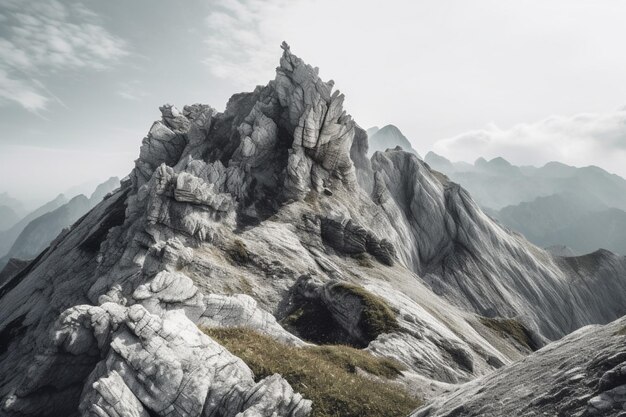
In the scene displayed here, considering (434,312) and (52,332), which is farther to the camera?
(434,312)

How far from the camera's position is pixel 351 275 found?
52.4m

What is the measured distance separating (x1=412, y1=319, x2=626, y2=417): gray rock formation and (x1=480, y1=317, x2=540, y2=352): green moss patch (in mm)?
51612

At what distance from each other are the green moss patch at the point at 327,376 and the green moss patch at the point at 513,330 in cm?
4963

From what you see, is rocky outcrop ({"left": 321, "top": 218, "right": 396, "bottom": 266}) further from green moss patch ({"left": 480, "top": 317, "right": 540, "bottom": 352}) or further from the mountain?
green moss patch ({"left": 480, "top": 317, "right": 540, "bottom": 352})

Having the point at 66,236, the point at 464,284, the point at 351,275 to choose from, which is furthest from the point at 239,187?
the point at 464,284

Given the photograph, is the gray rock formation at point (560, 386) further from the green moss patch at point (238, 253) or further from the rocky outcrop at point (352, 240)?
the rocky outcrop at point (352, 240)

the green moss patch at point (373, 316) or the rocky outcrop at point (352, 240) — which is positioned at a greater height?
the rocky outcrop at point (352, 240)

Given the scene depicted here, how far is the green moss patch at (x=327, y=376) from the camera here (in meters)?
15.9

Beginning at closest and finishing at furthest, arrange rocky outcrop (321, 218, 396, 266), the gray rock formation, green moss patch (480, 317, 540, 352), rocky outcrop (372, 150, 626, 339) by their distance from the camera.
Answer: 1. the gray rock formation
2. rocky outcrop (321, 218, 396, 266)
3. green moss patch (480, 317, 540, 352)
4. rocky outcrop (372, 150, 626, 339)

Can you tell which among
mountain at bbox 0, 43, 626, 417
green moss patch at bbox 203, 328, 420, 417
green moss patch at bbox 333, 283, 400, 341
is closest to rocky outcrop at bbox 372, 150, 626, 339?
mountain at bbox 0, 43, 626, 417

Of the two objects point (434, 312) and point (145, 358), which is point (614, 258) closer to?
point (434, 312)

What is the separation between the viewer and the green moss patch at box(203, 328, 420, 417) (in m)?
15.9

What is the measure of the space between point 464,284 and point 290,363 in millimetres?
80352

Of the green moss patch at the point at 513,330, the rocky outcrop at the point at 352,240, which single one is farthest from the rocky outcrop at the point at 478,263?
the rocky outcrop at the point at 352,240
